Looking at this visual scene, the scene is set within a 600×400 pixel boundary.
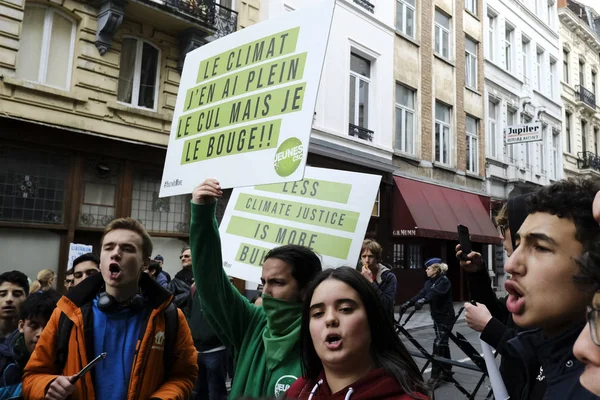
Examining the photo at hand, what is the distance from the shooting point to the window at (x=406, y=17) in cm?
1661

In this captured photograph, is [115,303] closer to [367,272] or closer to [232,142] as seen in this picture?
[232,142]

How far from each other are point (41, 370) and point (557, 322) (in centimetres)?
229

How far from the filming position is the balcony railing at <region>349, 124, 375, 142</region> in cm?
1446

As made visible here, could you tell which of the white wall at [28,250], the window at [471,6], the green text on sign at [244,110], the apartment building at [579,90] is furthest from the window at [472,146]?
the green text on sign at [244,110]

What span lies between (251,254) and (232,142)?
1225 mm

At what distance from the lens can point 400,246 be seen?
15883 mm

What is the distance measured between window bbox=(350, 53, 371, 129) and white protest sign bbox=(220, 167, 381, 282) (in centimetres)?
1102

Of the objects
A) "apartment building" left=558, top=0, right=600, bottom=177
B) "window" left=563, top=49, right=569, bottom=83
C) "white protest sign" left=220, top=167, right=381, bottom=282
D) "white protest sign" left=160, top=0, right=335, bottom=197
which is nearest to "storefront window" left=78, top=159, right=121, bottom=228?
"white protest sign" left=220, top=167, right=381, bottom=282

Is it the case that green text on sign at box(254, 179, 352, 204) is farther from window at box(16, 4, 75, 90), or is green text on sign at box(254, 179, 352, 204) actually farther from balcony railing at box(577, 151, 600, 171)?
balcony railing at box(577, 151, 600, 171)

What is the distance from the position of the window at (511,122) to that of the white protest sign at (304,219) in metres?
20.4

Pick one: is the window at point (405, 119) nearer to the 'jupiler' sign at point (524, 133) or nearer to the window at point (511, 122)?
the 'jupiler' sign at point (524, 133)

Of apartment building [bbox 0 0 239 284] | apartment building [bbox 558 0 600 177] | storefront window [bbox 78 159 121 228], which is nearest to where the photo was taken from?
apartment building [bbox 0 0 239 284]

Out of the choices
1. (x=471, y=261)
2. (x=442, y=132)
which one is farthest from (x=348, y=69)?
(x=471, y=261)

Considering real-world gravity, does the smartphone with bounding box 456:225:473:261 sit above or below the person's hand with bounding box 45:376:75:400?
above
